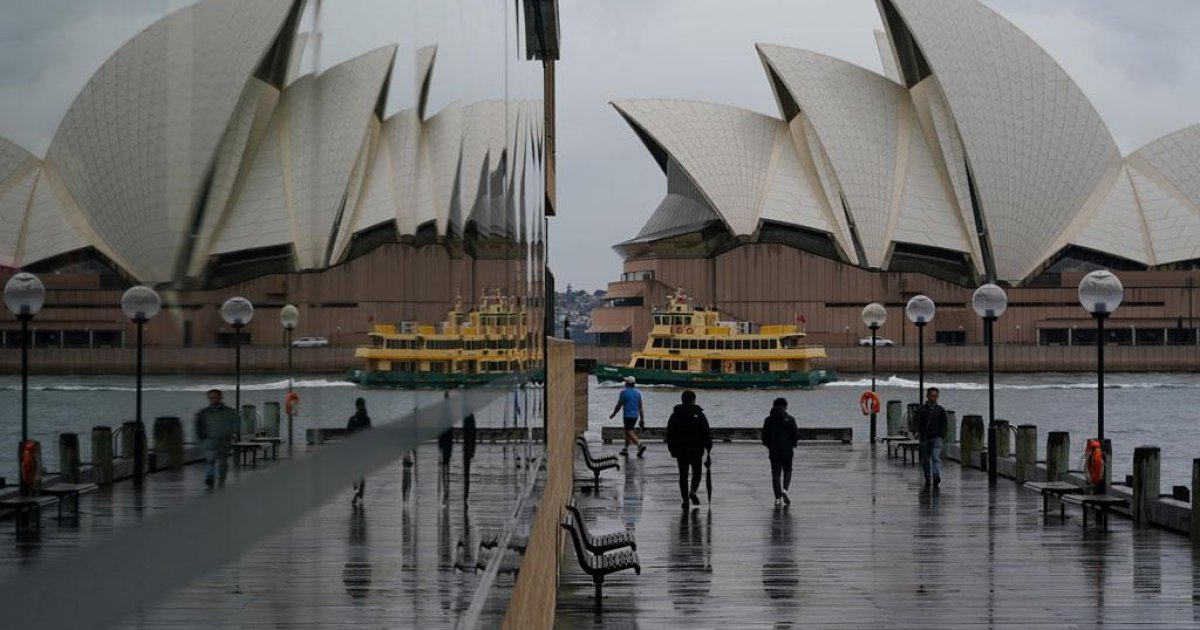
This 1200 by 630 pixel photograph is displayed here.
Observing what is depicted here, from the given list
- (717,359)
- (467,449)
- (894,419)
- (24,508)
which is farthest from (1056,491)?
(717,359)

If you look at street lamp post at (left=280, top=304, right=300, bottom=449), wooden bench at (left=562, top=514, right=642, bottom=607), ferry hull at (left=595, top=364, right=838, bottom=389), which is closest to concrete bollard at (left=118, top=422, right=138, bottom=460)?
street lamp post at (left=280, top=304, right=300, bottom=449)

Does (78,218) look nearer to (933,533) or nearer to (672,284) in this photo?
(933,533)

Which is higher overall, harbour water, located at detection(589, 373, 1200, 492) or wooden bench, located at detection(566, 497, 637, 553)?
wooden bench, located at detection(566, 497, 637, 553)

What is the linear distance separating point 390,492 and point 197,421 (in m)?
0.60

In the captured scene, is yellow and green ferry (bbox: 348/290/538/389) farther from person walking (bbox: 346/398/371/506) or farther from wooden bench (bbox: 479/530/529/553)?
wooden bench (bbox: 479/530/529/553)

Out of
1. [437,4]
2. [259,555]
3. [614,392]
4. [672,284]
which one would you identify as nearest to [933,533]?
[437,4]

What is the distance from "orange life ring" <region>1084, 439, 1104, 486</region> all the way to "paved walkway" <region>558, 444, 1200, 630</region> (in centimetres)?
39

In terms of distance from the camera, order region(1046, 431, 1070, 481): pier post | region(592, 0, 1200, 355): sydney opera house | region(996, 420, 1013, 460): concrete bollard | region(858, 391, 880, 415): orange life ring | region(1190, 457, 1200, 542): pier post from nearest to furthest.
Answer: region(1190, 457, 1200, 542): pier post, region(1046, 431, 1070, 481): pier post, region(996, 420, 1013, 460): concrete bollard, region(858, 391, 880, 415): orange life ring, region(592, 0, 1200, 355): sydney opera house

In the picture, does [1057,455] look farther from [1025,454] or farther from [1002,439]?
[1002,439]

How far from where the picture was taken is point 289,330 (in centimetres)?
104

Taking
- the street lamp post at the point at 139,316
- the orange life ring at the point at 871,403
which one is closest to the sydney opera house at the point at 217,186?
the street lamp post at the point at 139,316

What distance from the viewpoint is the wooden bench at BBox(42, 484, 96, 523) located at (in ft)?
2.53

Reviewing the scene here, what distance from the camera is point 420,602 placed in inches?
58.9

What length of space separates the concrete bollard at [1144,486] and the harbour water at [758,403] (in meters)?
8.40
